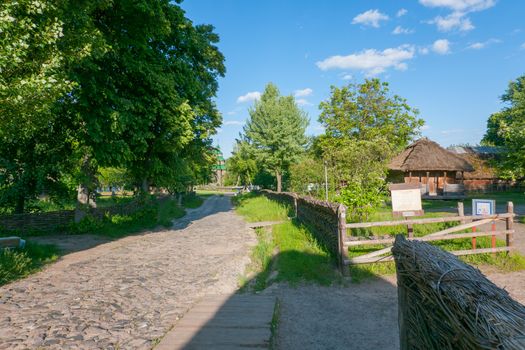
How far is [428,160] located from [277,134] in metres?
15.0

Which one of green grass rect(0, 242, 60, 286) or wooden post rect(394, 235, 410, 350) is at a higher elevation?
wooden post rect(394, 235, 410, 350)

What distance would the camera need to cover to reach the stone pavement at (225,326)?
14.5 feet

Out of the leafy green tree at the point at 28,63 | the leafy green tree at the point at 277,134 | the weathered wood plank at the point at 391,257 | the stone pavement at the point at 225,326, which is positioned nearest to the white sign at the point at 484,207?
the weathered wood plank at the point at 391,257

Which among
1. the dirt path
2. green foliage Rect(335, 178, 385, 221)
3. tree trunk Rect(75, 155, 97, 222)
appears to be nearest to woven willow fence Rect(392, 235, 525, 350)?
the dirt path

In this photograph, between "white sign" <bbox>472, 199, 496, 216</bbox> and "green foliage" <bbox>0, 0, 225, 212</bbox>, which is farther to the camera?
"green foliage" <bbox>0, 0, 225, 212</bbox>

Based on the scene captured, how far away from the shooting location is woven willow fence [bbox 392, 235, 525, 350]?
1.61m

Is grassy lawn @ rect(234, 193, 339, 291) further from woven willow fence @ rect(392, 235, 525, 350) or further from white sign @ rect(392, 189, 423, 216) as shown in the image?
woven willow fence @ rect(392, 235, 525, 350)

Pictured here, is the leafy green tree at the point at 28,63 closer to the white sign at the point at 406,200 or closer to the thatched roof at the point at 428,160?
the white sign at the point at 406,200

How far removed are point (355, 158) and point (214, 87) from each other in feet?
28.2

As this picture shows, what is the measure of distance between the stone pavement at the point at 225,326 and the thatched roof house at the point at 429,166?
98.8 feet

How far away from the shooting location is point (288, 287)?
24.0ft

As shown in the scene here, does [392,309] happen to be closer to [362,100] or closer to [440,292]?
[440,292]

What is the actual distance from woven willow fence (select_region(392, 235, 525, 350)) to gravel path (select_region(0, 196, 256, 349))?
362cm

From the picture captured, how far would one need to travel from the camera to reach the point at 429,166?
33.2 m
